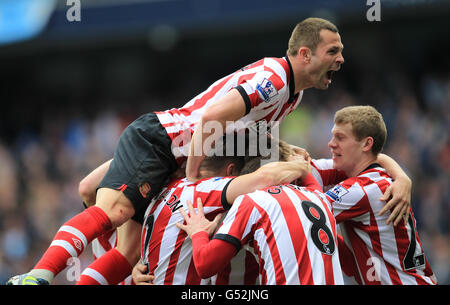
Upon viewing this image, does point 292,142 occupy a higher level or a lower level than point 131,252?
higher

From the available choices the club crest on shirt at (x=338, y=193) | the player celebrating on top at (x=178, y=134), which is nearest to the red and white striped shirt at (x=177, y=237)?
the player celebrating on top at (x=178, y=134)

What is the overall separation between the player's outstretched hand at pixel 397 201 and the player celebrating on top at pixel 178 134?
16mm

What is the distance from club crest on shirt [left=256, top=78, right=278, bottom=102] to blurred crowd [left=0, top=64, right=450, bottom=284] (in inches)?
205

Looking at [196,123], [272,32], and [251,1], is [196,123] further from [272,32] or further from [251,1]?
[272,32]

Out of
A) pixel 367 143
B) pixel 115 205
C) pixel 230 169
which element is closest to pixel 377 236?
pixel 367 143

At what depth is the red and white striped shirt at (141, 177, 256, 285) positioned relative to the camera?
13.6 feet

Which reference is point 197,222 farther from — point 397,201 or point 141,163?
point 397,201

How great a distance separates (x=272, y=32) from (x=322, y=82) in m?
9.25

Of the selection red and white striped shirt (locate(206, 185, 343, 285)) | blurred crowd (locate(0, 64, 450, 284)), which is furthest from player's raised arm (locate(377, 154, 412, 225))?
blurred crowd (locate(0, 64, 450, 284))

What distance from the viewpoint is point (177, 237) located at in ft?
13.7

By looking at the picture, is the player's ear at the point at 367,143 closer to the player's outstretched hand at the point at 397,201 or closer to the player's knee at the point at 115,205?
the player's outstretched hand at the point at 397,201

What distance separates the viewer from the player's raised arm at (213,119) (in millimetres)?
4164

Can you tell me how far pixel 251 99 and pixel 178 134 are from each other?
25.8 inches

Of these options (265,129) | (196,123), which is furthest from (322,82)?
(196,123)
